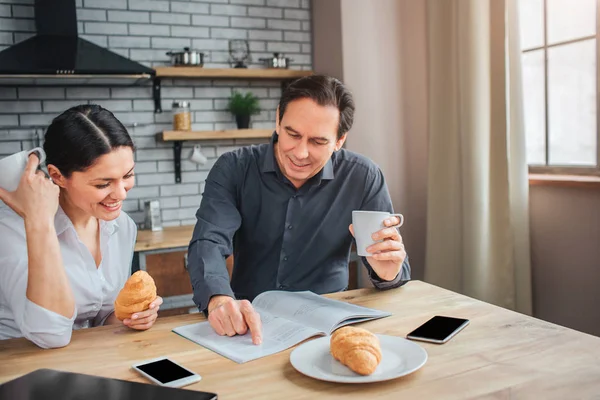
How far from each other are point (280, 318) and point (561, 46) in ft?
7.26

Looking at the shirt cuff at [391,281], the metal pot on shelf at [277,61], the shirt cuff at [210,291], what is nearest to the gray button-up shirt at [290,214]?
the shirt cuff at [391,281]

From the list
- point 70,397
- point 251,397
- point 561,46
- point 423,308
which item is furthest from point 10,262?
point 561,46

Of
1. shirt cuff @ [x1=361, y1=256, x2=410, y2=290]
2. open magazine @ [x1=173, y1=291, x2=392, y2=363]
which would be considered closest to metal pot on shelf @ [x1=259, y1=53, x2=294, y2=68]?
shirt cuff @ [x1=361, y1=256, x2=410, y2=290]

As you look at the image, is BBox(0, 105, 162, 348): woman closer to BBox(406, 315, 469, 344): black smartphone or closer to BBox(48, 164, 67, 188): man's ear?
BBox(48, 164, 67, 188): man's ear

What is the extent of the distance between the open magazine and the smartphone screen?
114 millimetres

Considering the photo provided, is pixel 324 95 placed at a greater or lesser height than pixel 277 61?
lesser

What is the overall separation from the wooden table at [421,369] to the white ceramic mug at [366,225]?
0.19m

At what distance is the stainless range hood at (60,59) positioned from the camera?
118 inches

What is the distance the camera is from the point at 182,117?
3.68m

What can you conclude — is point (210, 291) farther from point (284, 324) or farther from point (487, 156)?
point (487, 156)

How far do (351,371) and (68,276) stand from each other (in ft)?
2.81

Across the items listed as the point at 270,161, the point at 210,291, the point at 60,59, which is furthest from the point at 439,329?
the point at 60,59

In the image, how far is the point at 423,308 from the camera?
157 centimetres

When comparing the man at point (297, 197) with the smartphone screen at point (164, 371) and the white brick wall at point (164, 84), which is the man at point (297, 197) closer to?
the smartphone screen at point (164, 371)
